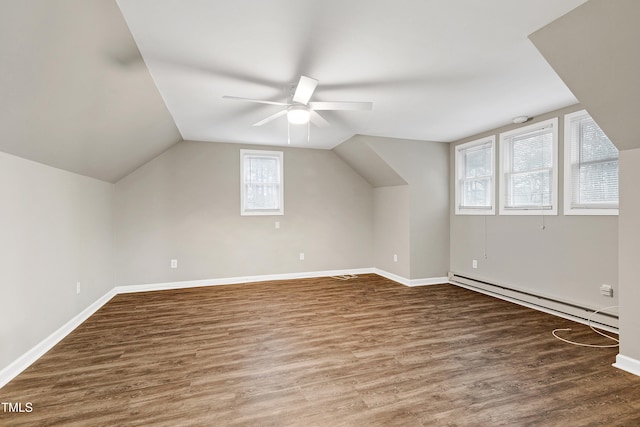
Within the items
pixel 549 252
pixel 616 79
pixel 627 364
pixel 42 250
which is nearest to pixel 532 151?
pixel 549 252

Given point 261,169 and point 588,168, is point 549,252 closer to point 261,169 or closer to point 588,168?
point 588,168

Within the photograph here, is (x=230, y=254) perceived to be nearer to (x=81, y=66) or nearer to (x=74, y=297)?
(x=74, y=297)

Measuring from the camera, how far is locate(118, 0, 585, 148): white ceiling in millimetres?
1753

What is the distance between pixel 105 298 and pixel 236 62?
3803mm

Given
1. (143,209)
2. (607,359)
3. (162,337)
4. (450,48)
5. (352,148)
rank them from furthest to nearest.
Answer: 1. (352,148)
2. (143,209)
3. (162,337)
4. (607,359)
5. (450,48)

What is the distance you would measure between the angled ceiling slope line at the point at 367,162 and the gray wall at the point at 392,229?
18 centimetres

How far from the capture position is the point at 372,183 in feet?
19.6

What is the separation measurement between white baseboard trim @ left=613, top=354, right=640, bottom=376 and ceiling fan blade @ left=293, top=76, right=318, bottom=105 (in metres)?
3.26

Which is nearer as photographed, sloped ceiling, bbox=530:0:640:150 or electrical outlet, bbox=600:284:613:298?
sloped ceiling, bbox=530:0:640:150

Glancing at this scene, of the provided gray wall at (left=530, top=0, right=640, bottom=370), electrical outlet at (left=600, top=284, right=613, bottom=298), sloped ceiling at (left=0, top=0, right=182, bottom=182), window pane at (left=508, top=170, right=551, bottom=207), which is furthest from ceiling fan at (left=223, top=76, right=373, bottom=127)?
electrical outlet at (left=600, top=284, right=613, bottom=298)

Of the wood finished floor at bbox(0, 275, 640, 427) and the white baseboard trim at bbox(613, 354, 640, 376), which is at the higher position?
the white baseboard trim at bbox(613, 354, 640, 376)

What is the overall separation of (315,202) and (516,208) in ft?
10.6

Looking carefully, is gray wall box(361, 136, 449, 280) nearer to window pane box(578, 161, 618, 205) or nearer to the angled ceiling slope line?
the angled ceiling slope line

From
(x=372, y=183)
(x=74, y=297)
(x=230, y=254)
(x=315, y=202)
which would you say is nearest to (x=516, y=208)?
(x=372, y=183)
